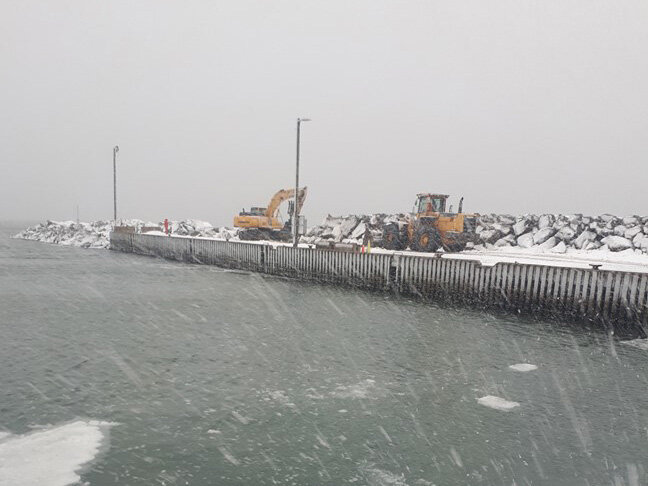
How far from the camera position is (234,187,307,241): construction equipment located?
39500mm

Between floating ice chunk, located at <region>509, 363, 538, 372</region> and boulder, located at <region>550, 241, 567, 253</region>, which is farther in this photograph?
boulder, located at <region>550, 241, 567, 253</region>

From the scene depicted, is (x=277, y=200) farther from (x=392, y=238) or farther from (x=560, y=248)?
(x=560, y=248)

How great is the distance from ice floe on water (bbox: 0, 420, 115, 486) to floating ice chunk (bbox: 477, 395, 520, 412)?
6538mm

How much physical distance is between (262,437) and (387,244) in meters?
23.1

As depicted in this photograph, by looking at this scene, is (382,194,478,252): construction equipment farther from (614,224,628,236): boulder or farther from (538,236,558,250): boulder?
(614,224,628,236): boulder

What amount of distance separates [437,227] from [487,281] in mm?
8708

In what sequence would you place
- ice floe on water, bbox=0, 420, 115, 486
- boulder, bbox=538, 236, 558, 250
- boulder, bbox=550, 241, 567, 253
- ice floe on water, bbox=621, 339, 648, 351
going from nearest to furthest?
ice floe on water, bbox=0, 420, 115, 486
ice floe on water, bbox=621, 339, 648, 351
boulder, bbox=550, 241, 567, 253
boulder, bbox=538, 236, 558, 250

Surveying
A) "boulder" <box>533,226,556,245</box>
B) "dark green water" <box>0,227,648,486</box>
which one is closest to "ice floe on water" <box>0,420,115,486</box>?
"dark green water" <box>0,227,648,486</box>

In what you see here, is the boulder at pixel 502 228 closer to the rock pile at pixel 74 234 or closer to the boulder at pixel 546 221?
the boulder at pixel 546 221

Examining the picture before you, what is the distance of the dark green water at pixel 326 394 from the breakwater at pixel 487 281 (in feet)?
4.69

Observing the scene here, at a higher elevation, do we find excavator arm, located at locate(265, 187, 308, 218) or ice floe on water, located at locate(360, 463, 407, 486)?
excavator arm, located at locate(265, 187, 308, 218)

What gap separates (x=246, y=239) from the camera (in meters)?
39.5

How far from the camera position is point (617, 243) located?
29531mm

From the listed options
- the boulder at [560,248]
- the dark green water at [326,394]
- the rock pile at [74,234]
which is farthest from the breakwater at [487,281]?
the rock pile at [74,234]
